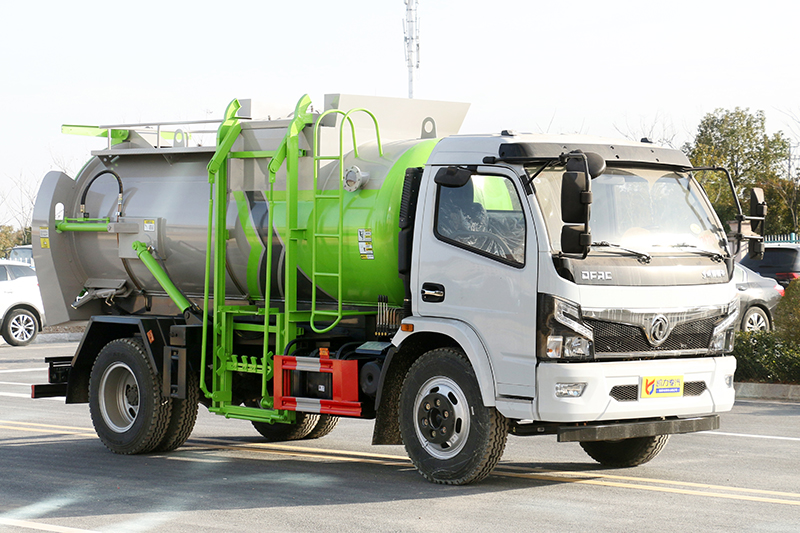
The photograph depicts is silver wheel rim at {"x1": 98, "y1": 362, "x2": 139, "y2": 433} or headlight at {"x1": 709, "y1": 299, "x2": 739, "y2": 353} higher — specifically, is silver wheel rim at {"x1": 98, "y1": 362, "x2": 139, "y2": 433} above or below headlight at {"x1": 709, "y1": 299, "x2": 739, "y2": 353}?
below

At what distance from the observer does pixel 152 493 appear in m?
8.20

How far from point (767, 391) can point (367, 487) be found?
7.98 m

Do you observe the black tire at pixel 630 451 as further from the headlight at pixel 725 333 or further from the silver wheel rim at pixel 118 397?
the silver wheel rim at pixel 118 397

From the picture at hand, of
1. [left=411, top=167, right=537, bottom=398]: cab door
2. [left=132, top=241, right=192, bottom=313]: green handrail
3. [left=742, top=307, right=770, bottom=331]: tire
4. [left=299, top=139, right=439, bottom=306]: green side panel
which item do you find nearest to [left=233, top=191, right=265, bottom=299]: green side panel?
[left=299, top=139, right=439, bottom=306]: green side panel

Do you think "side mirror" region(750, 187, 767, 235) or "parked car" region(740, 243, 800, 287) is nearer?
"side mirror" region(750, 187, 767, 235)

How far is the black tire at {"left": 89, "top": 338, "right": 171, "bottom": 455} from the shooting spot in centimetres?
1026

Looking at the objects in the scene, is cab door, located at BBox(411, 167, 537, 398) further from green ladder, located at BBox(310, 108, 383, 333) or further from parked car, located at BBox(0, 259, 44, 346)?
→ parked car, located at BBox(0, 259, 44, 346)

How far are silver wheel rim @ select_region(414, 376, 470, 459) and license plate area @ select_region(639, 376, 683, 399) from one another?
4.28 feet

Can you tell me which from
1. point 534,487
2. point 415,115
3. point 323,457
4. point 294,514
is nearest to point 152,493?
point 294,514

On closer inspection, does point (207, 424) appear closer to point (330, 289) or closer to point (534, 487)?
point (330, 289)

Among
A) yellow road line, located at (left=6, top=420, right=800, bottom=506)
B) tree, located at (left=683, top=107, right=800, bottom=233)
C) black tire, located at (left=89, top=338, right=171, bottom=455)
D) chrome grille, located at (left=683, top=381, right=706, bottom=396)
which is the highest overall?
tree, located at (left=683, top=107, right=800, bottom=233)

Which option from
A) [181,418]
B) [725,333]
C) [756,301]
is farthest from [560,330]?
[756,301]

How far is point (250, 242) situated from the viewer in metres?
10.0

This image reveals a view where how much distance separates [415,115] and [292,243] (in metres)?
1.76
